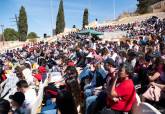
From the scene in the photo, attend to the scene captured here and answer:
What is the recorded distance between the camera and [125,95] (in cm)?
805

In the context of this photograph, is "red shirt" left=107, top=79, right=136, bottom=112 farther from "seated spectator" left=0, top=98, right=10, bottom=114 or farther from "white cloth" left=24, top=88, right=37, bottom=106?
"seated spectator" left=0, top=98, right=10, bottom=114

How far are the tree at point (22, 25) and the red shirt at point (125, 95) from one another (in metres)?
91.9

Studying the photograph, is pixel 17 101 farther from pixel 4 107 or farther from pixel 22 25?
pixel 22 25

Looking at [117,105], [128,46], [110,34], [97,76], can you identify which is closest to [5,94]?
[97,76]

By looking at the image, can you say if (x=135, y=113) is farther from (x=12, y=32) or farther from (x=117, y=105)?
(x=12, y=32)

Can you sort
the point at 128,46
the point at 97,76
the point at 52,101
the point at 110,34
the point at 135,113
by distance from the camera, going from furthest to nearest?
the point at 110,34 → the point at 128,46 → the point at 97,76 → the point at 52,101 → the point at 135,113

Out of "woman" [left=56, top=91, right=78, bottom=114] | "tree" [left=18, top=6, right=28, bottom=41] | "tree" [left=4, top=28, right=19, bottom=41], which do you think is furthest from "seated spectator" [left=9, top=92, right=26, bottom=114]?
"tree" [left=4, top=28, right=19, bottom=41]

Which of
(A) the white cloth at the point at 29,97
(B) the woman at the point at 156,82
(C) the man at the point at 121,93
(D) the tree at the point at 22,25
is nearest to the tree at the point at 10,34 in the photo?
(D) the tree at the point at 22,25

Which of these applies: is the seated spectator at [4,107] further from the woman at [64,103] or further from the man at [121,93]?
the man at [121,93]

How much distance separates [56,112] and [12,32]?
5413 inches

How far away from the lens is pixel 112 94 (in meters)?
→ 8.02

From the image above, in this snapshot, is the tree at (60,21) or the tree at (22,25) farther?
the tree at (22,25)

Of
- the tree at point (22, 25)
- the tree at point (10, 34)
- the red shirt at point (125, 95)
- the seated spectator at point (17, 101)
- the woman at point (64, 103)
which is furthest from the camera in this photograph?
the tree at point (10, 34)

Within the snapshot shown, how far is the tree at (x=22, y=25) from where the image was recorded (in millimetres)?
99750
